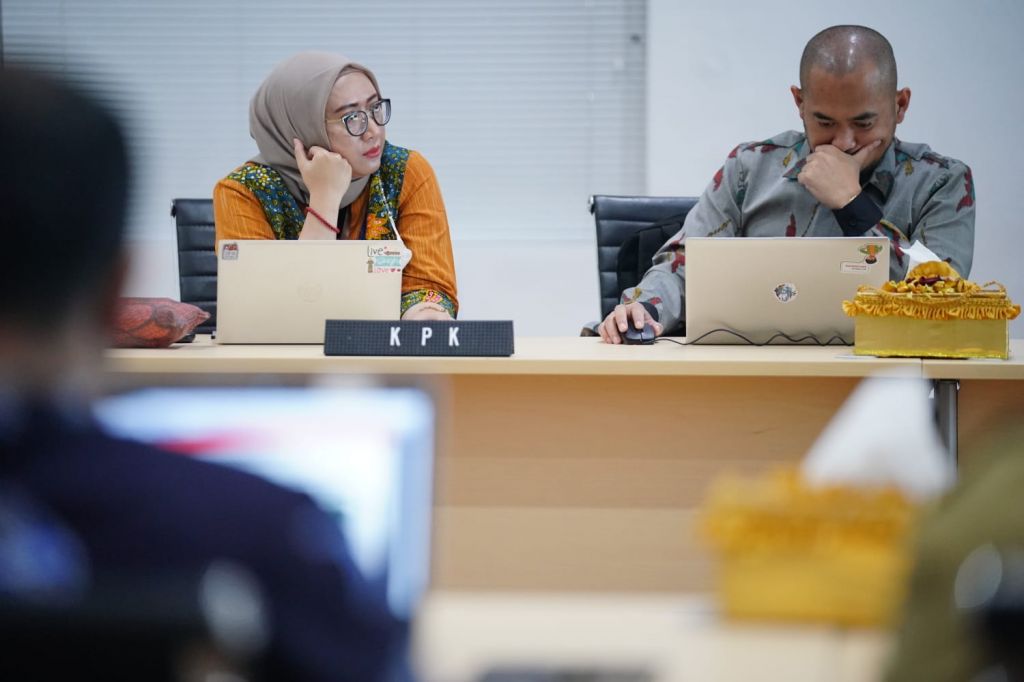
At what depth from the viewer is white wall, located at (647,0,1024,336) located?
3600 millimetres

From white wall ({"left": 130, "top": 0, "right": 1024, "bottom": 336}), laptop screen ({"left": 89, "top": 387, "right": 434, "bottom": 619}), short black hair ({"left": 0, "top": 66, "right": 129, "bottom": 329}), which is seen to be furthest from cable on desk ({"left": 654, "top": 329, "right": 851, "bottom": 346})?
white wall ({"left": 130, "top": 0, "right": 1024, "bottom": 336})

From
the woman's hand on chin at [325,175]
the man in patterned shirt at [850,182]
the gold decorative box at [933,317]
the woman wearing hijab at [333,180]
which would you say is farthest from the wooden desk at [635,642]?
the woman's hand on chin at [325,175]

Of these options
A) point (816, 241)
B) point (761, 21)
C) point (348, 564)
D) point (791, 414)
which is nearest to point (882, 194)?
point (816, 241)

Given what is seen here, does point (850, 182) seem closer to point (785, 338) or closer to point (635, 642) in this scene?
point (785, 338)

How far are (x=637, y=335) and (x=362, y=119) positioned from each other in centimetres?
86

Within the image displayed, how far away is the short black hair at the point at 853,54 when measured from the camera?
2.34m

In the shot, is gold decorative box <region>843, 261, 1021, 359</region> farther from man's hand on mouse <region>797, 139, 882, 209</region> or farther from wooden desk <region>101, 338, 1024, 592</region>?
man's hand on mouse <region>797, 139, 882, 209</region>

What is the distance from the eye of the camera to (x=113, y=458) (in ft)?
1.55

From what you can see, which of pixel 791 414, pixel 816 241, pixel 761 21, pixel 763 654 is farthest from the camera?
pixel 761 21

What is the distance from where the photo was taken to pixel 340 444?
62 centimetres

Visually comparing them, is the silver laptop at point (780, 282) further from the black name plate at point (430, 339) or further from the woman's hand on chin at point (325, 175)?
the woman's hand on chin at point (325, 175)

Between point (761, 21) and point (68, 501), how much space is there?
3.50 meters

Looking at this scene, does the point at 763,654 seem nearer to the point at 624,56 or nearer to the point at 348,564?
the point at 348,564

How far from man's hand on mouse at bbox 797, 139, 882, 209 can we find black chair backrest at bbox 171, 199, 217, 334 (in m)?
1.47
